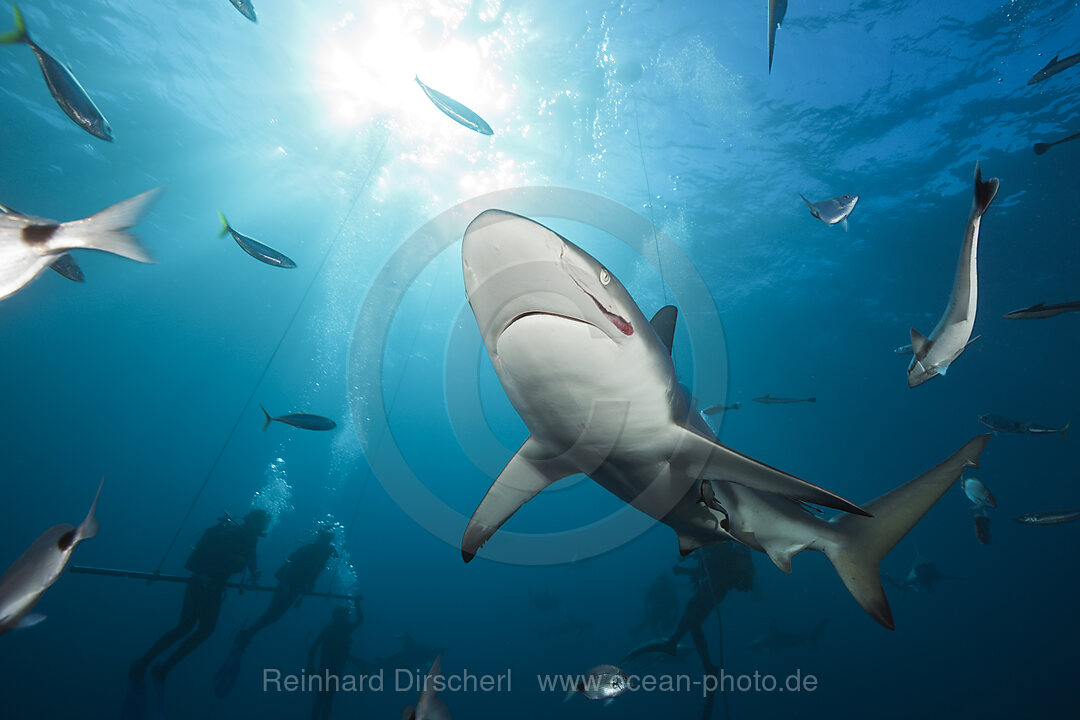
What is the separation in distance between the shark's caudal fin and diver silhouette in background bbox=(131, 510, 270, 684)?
12.0 m

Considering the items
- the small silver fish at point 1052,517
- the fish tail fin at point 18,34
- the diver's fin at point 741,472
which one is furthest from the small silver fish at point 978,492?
the fish tail fin at point 18,34

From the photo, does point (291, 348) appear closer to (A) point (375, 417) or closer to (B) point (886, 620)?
(A) point (375, 417)

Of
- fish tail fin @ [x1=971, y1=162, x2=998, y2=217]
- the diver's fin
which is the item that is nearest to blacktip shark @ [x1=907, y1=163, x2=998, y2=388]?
fish tail fin @ [x1=971, y1=162, x2=998, y2=217]

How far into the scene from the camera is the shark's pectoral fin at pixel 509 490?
3.00 meters

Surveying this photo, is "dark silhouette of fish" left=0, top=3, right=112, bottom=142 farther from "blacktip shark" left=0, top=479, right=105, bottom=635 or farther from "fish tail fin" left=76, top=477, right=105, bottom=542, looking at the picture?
"blacktip shark" left=0, top=479, right=105, bottom=635

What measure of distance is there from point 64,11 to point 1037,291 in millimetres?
44219

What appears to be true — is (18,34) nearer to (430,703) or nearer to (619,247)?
(430,703)

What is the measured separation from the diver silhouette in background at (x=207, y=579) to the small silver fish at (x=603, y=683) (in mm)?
9258

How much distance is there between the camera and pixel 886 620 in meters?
2.57

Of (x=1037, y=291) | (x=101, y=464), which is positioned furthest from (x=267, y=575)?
(x=1037, y=291)

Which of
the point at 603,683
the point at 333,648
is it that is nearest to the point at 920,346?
the point at 603,683

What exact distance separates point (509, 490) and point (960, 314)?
3103 millimetres

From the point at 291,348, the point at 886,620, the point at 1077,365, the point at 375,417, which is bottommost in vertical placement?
the point at 886,620

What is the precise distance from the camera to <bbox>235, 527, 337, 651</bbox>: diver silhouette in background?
37.1ft
